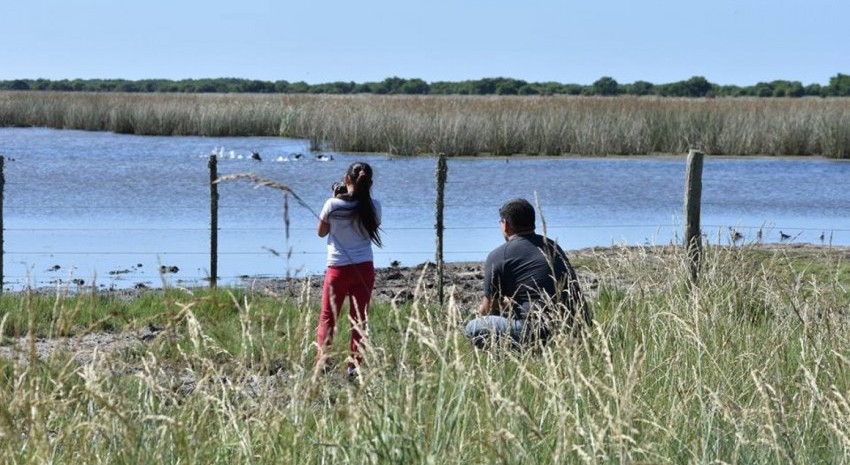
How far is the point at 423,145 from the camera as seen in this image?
105 ft

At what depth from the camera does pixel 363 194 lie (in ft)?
26.0

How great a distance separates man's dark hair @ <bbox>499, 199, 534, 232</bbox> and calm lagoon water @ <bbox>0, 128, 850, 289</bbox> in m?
2.38

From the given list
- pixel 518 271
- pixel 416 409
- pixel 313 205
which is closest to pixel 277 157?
pixel 313 205

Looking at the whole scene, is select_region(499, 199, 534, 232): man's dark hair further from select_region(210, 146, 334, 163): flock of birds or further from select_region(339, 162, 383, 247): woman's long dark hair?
select_region(210, 146, 334, 163): flock of birds

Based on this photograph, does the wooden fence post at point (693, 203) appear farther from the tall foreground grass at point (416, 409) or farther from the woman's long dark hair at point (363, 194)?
the tall foreground grass at point (416, 409)

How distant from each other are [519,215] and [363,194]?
94 cm

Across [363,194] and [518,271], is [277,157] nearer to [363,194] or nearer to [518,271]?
[363,194]

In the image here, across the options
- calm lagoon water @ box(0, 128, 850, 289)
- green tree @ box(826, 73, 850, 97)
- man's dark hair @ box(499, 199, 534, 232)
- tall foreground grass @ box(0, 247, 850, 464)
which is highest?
green tree @ box(826, 73, 850, 97)

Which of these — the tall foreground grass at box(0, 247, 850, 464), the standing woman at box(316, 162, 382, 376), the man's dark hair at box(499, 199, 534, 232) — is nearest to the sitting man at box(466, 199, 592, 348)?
the man's dark hair at box(499, 199, 534, 232)

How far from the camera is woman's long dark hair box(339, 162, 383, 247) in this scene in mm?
7836

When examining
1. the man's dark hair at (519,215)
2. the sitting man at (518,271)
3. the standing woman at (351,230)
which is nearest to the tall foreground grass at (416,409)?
the sitting man at (518,271)

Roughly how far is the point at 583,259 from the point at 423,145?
18.5 metres

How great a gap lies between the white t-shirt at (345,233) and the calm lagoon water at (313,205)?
1.75 meters

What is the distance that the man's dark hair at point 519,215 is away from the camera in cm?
767
